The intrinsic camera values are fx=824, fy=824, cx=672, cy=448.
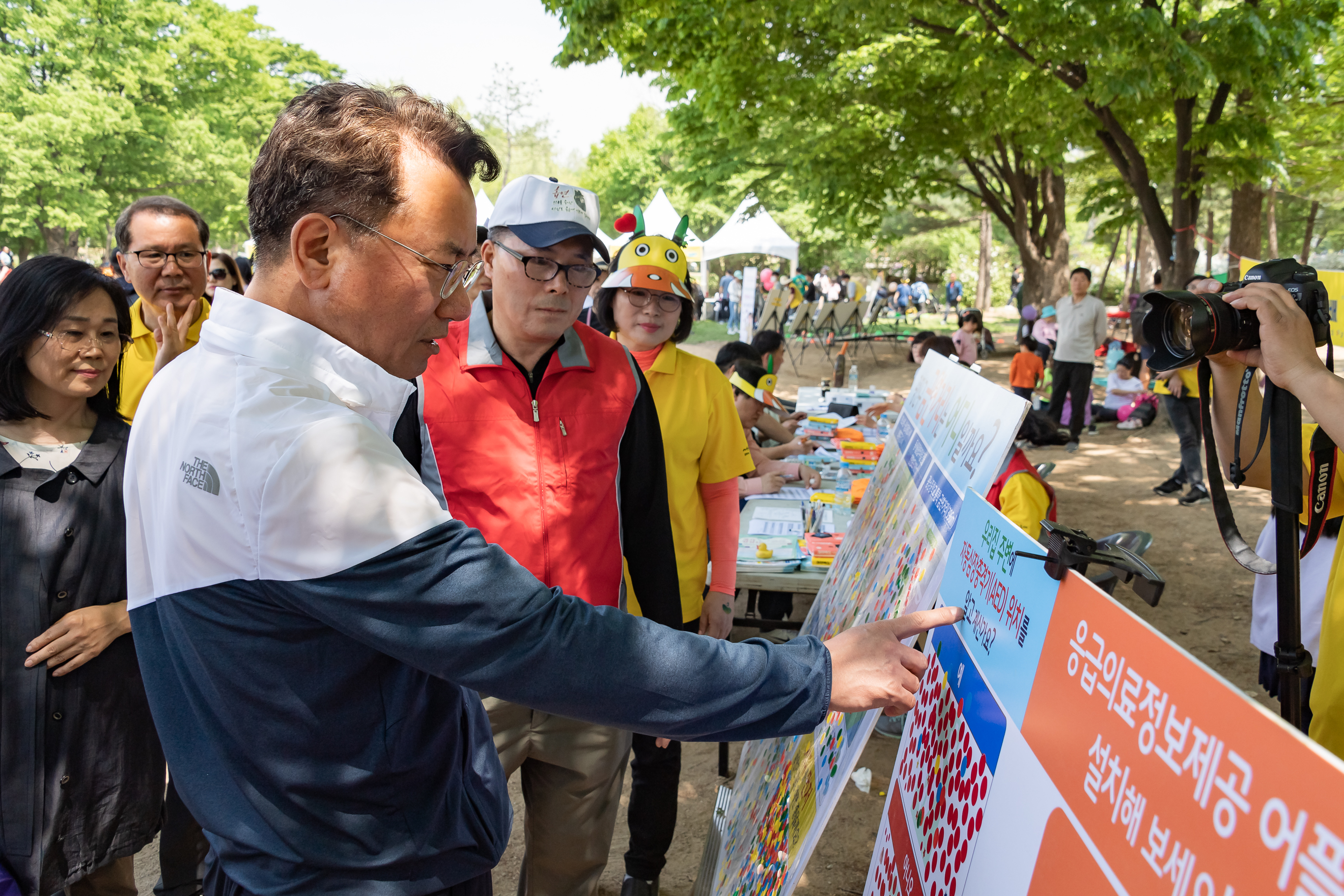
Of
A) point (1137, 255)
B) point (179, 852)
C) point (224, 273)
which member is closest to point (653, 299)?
point (179, 852)

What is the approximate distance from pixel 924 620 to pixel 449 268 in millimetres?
869

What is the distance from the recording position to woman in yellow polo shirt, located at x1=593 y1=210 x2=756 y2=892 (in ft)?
8.64

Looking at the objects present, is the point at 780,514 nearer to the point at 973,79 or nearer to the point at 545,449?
the point at 545,449

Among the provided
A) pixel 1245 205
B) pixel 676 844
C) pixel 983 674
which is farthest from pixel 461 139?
pixel 1245 205

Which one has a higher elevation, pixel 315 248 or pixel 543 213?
pixel 543 213

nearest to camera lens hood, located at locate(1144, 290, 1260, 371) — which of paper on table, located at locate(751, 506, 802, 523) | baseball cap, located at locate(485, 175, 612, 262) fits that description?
baseball cap, located at locate(485, 175, 612, 262)

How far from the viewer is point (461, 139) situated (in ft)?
3.74

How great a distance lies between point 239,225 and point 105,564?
2932cm

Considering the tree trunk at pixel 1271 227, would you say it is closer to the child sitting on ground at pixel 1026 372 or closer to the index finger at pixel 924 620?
the child sitting on ground at pixel 1026 372

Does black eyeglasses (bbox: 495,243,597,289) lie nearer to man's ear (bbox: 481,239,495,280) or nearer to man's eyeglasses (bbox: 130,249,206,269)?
man's ear (bbox: 481,239,495,280)

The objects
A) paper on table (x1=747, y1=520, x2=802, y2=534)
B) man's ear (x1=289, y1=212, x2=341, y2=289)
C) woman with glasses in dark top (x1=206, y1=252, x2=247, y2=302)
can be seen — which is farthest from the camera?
woman with glasses in dark top (x1=206, y1=252, x2=247, y2=302)

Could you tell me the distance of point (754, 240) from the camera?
16281 mm

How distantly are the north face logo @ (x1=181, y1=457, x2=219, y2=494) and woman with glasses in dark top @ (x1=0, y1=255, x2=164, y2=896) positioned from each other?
1341mm

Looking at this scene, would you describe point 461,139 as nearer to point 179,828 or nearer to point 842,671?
point 842,671
